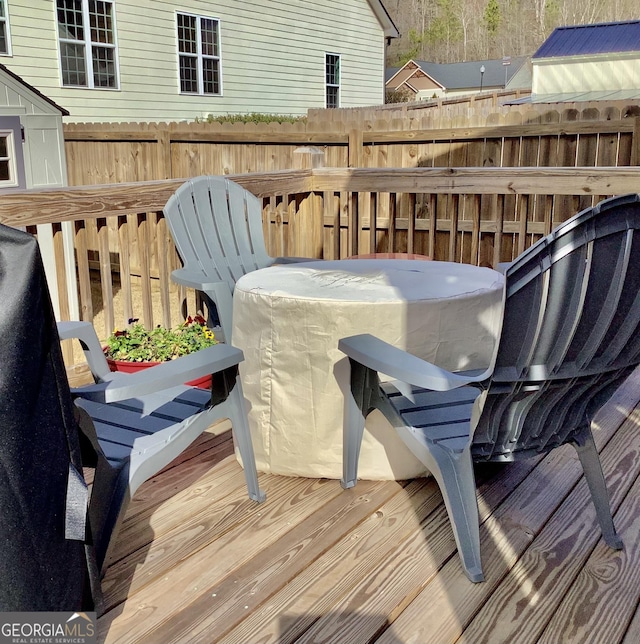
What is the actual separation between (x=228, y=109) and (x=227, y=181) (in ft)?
36.7

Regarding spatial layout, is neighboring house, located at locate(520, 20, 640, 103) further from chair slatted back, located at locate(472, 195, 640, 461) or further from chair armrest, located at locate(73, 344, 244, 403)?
chair armrest, located at locate(73, 344, 244, 403)

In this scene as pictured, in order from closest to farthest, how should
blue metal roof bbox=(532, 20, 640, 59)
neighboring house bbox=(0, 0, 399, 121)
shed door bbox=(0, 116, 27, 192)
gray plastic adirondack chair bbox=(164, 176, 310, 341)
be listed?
1. gray plastic adirondack chair bbox=(164, 176, 310, 341)
2. shed door bbox=(0, 116, 27, 192)
3. neighboring house bbox=(0, 0, 399, 121)
4. blue metal roof bbox=(532, 20, 640, 59)

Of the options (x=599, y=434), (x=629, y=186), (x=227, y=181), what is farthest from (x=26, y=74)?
(x=599, y=434)

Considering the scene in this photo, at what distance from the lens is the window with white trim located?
10.5 meters

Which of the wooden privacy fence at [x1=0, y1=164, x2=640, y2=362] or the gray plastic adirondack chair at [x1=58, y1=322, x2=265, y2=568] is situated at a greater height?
the wooden privacy fence at [x1=0, y1=164, x2=640, y2=362]

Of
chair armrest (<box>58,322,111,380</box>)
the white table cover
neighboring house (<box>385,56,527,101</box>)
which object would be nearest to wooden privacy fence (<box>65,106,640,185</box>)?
the white table cover

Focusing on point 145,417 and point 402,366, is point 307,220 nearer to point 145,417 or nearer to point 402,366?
point 145,417

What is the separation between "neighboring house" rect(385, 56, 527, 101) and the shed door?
37.4 meters

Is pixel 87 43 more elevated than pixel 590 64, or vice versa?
pixel 590 64

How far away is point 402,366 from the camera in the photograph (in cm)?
187

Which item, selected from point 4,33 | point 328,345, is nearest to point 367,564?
point 328,345

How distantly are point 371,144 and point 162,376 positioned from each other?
5.10m

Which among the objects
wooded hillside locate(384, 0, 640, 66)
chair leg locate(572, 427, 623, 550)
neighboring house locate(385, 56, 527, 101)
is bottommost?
chair leg locate(572, 427, 623, 550)

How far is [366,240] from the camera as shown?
6.61m
